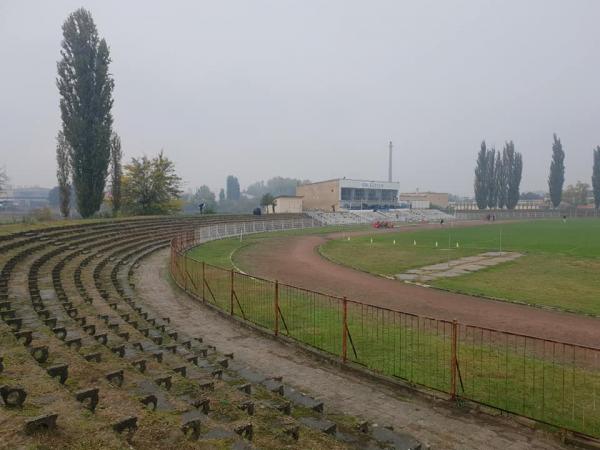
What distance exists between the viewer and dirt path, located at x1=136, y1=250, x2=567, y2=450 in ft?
21.6

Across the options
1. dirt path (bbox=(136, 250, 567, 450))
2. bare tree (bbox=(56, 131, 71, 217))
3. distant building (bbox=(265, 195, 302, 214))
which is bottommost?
dirt path (bbox=(136, 250, 567, 450))

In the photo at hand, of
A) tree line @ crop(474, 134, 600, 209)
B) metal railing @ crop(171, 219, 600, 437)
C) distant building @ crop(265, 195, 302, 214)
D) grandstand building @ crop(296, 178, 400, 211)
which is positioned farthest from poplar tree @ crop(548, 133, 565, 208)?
metal railing @ crop(171, 219, 600, 437)

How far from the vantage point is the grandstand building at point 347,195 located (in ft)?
279

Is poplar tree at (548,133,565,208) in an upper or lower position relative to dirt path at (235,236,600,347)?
upper

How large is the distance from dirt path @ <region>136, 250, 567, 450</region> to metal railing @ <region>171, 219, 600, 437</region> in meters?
0.42

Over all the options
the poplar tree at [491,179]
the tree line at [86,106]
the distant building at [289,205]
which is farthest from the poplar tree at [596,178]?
the tree line at [86,106]

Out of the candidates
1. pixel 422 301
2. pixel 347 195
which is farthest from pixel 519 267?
pixel 347 195

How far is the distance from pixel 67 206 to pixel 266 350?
3844cm

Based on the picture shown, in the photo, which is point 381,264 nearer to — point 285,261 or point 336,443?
point 285,261

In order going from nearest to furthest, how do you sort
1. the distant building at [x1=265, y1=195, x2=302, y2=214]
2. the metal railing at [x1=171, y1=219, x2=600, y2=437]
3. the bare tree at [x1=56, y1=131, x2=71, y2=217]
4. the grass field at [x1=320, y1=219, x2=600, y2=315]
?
the metal railing at [x1=171, y1=219, x2=600, y2=437], the grass field at [x1=320, y1=219, x2=600, y2=315], the bare tree at [x1=56, y1=131, x2=71, y2=217], the distant building at [x1=265, y1=195, x2=302, y2=214]

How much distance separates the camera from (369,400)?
26.1ft

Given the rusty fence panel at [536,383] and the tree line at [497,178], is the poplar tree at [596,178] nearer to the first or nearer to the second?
→ the tree line at [497,178]

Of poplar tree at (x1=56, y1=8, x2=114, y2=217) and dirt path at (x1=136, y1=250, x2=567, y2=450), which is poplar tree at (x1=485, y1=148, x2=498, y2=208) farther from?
dirt path at (x1=136, y1=250, x2=567, y2=450)

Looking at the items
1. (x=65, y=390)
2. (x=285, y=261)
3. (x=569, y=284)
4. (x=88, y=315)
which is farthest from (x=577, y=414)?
(x=285, y=261)
